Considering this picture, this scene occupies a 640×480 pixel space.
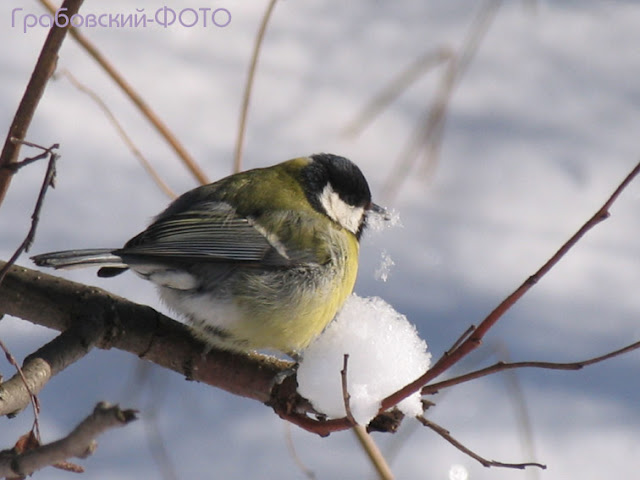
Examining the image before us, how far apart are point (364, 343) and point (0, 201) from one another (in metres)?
0.52

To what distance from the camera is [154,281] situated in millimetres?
1301

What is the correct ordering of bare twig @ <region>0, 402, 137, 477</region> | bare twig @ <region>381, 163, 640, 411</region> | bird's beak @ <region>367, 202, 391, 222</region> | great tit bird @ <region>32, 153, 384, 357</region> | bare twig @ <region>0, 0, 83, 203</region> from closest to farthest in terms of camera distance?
bare twig @ <region>0, 402, 137, 477</region>, bare twig @ <region>381, 163, 640, 411</region>, bare twig @ <region>0, 0, 83, 203</region>, great tit bird @ <region>32, 153, 384, 357</region>, bird's beak @ <region>367, 202, 391, 222</region>

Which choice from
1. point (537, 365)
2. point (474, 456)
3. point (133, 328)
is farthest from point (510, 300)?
point (133, 328)

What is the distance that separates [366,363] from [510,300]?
1.13 feet

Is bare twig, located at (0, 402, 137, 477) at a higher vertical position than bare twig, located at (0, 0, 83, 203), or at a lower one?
lower

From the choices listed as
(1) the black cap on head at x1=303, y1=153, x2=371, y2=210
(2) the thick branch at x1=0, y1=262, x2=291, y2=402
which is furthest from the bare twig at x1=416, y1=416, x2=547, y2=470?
(1) the black cap on head at x1=303, y1=153, x2=371, y2=210

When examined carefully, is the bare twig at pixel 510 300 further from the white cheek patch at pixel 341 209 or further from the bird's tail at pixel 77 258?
the white cheek patch at pixel 341 209

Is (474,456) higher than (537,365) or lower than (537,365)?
lower

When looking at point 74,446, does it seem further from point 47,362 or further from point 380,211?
point 380,211

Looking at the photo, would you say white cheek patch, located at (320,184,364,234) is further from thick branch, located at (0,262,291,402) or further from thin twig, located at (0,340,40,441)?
thin twig, located at (0,340,40,441)

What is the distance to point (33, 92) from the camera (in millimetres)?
873

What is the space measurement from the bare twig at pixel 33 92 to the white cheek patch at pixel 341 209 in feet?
2.51

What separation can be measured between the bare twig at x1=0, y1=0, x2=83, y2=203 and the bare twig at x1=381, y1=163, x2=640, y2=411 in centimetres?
51

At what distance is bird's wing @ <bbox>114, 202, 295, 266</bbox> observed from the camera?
1.28m
